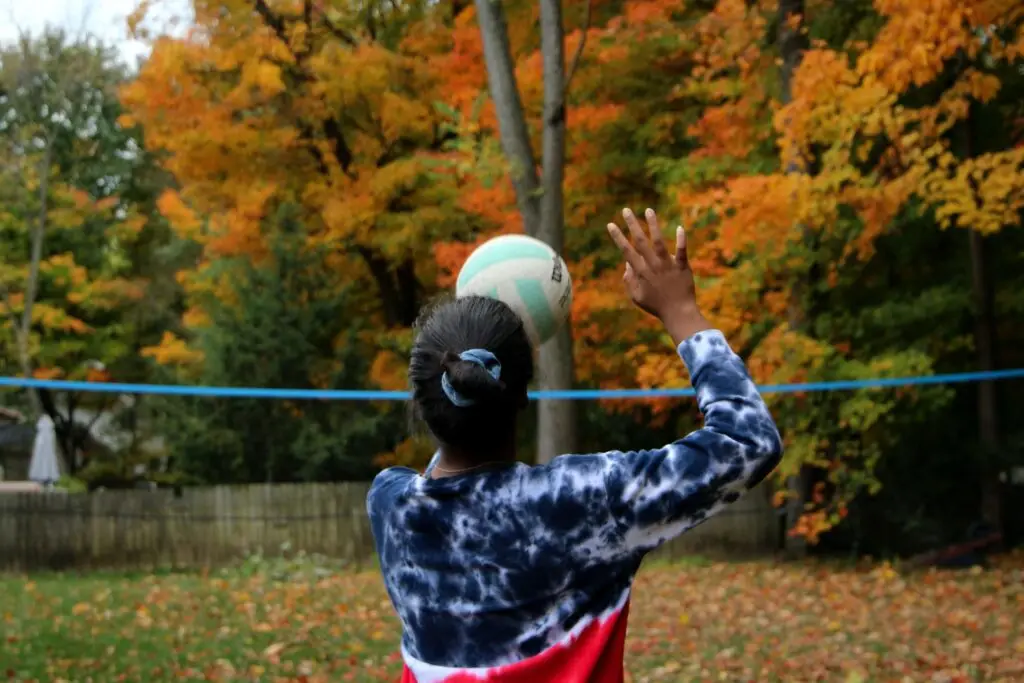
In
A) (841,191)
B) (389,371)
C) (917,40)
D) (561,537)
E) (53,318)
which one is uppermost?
(917,40)

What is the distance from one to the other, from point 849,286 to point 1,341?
20.6 metres

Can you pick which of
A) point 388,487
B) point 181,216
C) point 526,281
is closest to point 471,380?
point 388,487

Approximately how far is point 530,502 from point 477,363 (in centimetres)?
23

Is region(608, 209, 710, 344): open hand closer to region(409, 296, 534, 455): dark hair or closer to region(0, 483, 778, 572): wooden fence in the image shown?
region(409, 296, 534, 455): dark hair

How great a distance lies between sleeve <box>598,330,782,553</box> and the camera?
1.71 metres

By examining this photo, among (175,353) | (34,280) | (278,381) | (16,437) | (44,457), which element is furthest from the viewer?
(16,437)

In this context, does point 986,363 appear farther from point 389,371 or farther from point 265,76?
point 265,76

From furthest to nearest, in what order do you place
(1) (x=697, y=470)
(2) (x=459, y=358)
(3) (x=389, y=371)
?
(3) (x=389, y=371), (2) (x=459, y=358), (1) (x=697, y=470)

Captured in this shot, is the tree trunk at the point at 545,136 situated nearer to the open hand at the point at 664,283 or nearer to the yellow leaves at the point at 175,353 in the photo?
the open hand at the point at 664,283

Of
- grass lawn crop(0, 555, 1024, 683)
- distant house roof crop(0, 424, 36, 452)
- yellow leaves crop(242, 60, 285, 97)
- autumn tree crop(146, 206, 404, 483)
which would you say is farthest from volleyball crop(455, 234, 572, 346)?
distant house roof crop(0, 424, 36, 452)

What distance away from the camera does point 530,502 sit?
70.8 inches

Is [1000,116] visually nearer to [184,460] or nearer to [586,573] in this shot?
[184,460]

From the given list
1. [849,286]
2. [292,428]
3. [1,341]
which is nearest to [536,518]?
[849,286]

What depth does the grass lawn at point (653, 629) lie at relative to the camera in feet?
24.2
